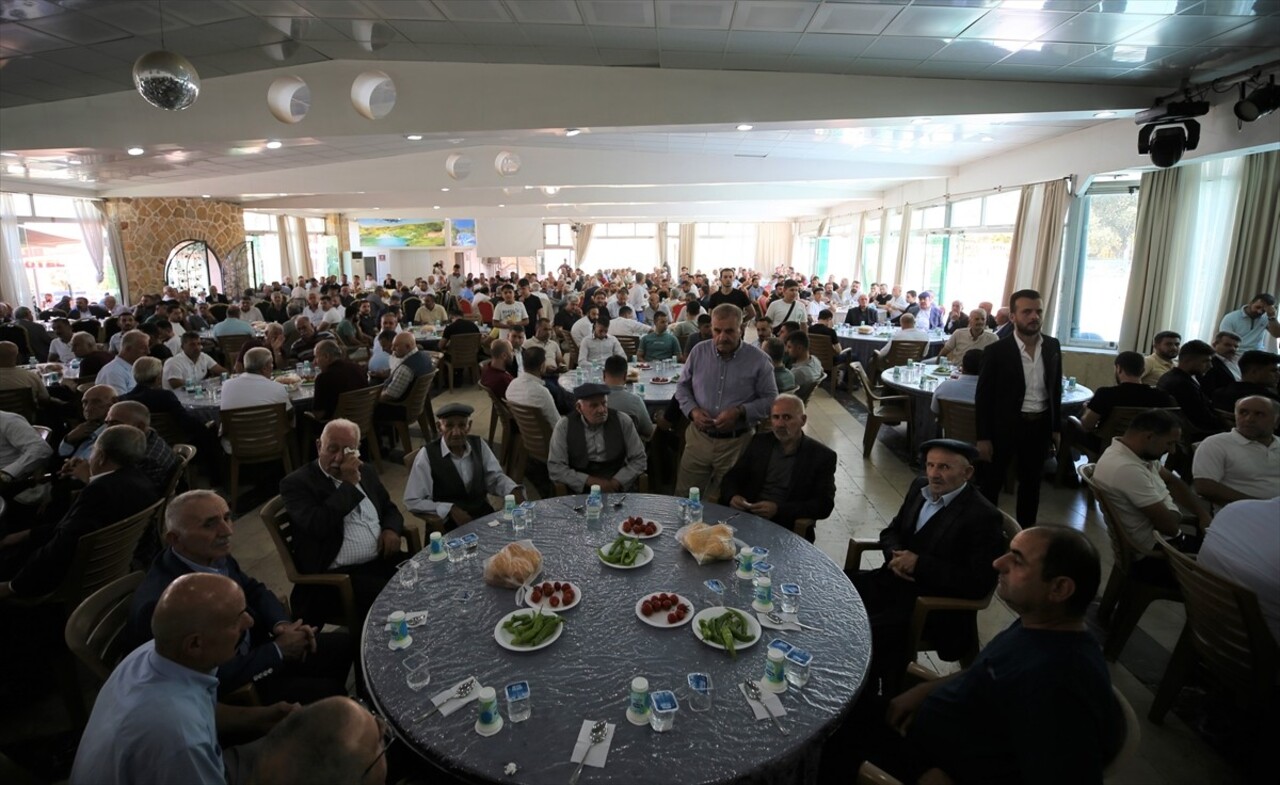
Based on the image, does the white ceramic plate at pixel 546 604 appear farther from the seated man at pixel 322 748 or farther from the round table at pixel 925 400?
the round table at pixel 925 400

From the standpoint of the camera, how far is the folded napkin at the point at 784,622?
2074mm

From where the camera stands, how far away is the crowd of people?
1534 mm

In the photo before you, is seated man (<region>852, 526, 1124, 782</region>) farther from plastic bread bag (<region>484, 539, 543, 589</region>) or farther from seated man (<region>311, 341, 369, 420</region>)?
seated man (<region>311, 341, 369, 420</region>)

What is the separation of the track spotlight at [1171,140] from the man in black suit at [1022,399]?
3559 mm

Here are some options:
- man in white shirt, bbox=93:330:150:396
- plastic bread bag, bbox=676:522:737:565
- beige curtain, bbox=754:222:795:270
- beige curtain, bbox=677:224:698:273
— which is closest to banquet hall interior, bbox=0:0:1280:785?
man in white shirt, bbox=93:330:150:396

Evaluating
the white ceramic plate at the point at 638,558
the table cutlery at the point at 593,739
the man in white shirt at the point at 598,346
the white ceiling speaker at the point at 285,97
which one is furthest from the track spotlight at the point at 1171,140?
the white ceiling speaker at the point at 285,97

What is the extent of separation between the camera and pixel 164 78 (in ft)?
11.7

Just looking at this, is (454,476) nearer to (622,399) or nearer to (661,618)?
(622,399)

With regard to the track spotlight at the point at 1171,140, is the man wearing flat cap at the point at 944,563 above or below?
below

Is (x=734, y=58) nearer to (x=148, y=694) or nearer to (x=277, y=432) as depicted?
(x=277, y=432)

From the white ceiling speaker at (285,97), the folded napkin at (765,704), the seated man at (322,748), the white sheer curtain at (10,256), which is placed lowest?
the folded napkin at (765,704)

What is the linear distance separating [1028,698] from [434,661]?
1.63m

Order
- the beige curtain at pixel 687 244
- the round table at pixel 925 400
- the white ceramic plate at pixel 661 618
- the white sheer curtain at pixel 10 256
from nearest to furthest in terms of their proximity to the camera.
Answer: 1. the white ceramic plate at pixel 661 618
2. the round table at pixel 925 400
3. the white sheer curtain at pixel 10 256
4. the beige curtain at pixel 687 244

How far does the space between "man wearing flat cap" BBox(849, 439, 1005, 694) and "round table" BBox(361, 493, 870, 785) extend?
38 cm
